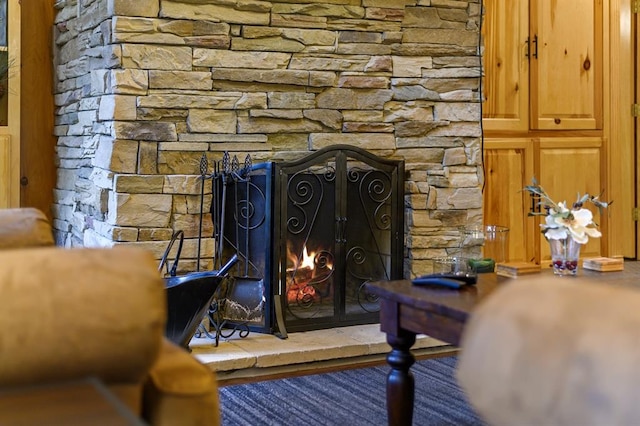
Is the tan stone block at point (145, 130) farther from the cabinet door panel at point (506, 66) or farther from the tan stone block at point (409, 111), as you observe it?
the cabinet door panel at point (506, 66)

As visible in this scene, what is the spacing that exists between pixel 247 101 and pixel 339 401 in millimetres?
1473

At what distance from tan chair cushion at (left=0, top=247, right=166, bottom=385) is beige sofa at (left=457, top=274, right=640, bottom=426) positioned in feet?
1.62

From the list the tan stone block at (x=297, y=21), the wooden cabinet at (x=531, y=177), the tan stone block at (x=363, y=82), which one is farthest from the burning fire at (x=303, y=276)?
the wooden cabinet at (x=531, y=177)

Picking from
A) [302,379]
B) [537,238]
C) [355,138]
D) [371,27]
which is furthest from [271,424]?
[537,238]

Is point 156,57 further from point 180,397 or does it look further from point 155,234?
point 180,397

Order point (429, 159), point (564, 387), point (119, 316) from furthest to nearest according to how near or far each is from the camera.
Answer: point (429, 159)
point (119, 316)
point (564, 387)

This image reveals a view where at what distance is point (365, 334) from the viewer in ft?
12.7

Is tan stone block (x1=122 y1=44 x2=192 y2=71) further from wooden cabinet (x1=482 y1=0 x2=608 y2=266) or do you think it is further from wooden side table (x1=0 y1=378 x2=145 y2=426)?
wooden side table (x1=0 y1=378 x2=145 y2=426)

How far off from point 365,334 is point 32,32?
2.34 metres

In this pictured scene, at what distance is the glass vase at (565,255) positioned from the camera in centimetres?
282

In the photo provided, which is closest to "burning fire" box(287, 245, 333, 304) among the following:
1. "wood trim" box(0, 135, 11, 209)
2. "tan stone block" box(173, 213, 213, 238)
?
"tan stone block" box(173, 213, 213, 238)

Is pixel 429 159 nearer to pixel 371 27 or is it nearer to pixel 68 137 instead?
pixel 371 27

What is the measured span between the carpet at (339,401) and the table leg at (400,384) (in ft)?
1.50

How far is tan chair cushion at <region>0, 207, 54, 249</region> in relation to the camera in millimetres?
1727
